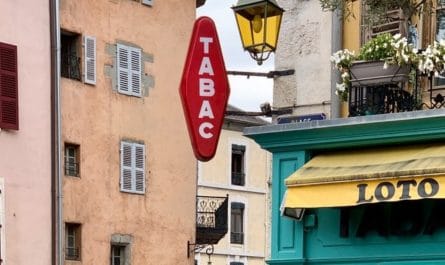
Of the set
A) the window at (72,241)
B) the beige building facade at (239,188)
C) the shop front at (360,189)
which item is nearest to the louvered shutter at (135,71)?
the window at (72,241)

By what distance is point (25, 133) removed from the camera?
2764cm

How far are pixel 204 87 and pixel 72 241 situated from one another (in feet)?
58.4

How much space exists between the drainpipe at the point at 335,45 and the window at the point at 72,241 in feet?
54.8

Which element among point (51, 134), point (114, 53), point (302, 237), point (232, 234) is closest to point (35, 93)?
point (51, 134)

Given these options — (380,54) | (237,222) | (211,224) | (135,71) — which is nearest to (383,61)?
(380,54)

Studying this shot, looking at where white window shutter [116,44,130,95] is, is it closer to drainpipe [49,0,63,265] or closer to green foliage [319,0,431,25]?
drainpipe [49,0,63,265]

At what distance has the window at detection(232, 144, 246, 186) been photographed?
47938mm

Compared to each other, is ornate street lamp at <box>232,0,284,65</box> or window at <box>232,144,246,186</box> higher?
ornate street lamp at <box>232,0,284,65</box>

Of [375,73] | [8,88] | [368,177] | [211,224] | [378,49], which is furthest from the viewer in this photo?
[211,224]

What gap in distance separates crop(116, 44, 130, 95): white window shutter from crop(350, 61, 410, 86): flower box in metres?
18.8

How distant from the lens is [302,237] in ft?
40.2

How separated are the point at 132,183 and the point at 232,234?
17.5m

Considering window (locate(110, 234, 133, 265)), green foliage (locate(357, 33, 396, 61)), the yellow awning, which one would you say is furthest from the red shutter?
green foliage (locate(357, 33, 396, 61))

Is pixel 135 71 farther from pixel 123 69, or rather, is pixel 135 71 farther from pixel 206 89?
pixel 206 89
